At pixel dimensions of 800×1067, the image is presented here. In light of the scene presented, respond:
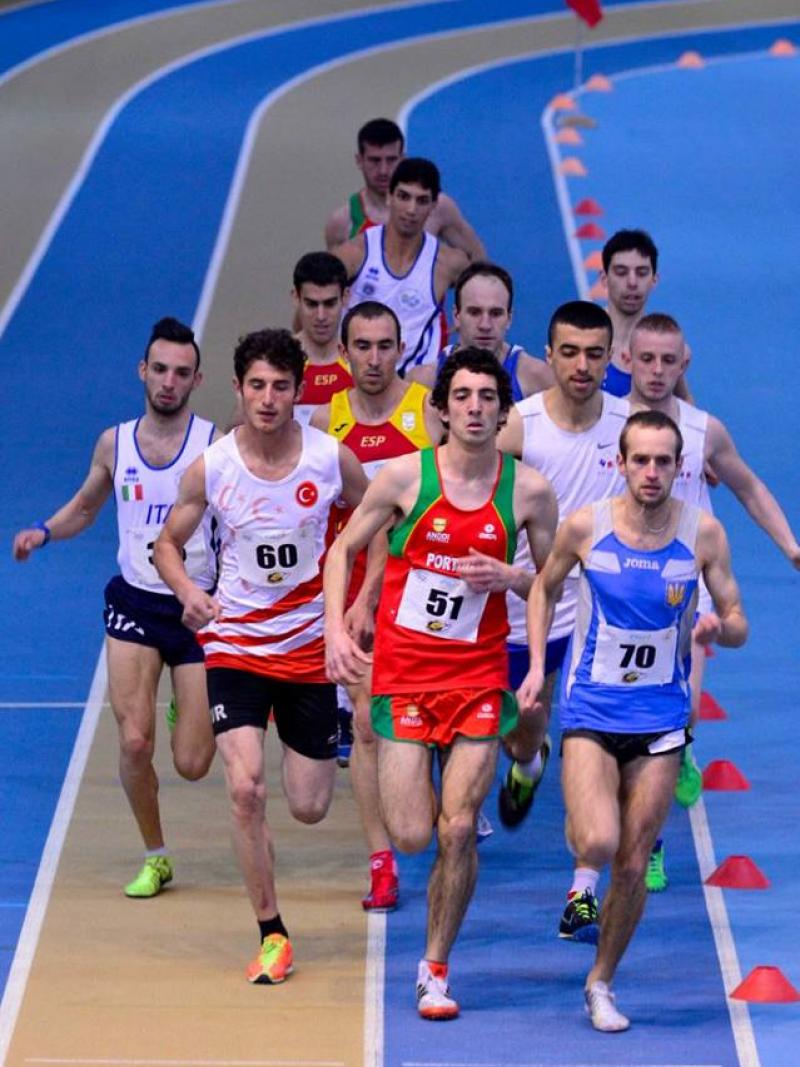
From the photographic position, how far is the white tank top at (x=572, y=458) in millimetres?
10242

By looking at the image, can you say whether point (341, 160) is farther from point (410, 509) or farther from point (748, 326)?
point (410, 509)

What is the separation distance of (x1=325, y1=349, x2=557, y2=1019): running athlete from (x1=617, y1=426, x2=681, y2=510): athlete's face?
1.55ft

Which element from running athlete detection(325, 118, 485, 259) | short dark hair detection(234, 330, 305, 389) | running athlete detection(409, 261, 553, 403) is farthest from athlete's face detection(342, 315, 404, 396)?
running athlete detection(325, 118, 485, 259)

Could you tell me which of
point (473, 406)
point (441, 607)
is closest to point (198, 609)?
point (441, 607)

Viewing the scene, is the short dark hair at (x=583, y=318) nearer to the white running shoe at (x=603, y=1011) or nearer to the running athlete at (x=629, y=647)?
the running athlete at (x=629, y=647)

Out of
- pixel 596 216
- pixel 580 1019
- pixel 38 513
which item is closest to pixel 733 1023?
pixel 580 1019

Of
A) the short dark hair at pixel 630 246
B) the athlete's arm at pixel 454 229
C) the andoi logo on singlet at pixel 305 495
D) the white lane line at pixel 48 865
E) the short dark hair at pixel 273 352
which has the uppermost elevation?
the athlete's arm at pixel 454 229

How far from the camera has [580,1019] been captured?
29.3 ft

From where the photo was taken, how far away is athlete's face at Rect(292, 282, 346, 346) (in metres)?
11.6

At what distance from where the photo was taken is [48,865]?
10.5 m

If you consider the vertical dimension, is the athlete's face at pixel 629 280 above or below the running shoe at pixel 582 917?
above

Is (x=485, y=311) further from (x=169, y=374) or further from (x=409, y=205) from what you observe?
(x=409, y=205)

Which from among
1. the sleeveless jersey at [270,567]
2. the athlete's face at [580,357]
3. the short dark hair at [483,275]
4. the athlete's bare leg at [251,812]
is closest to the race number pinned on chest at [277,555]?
the sleeveless jersey at [270,567]

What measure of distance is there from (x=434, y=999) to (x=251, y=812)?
3.00ft
